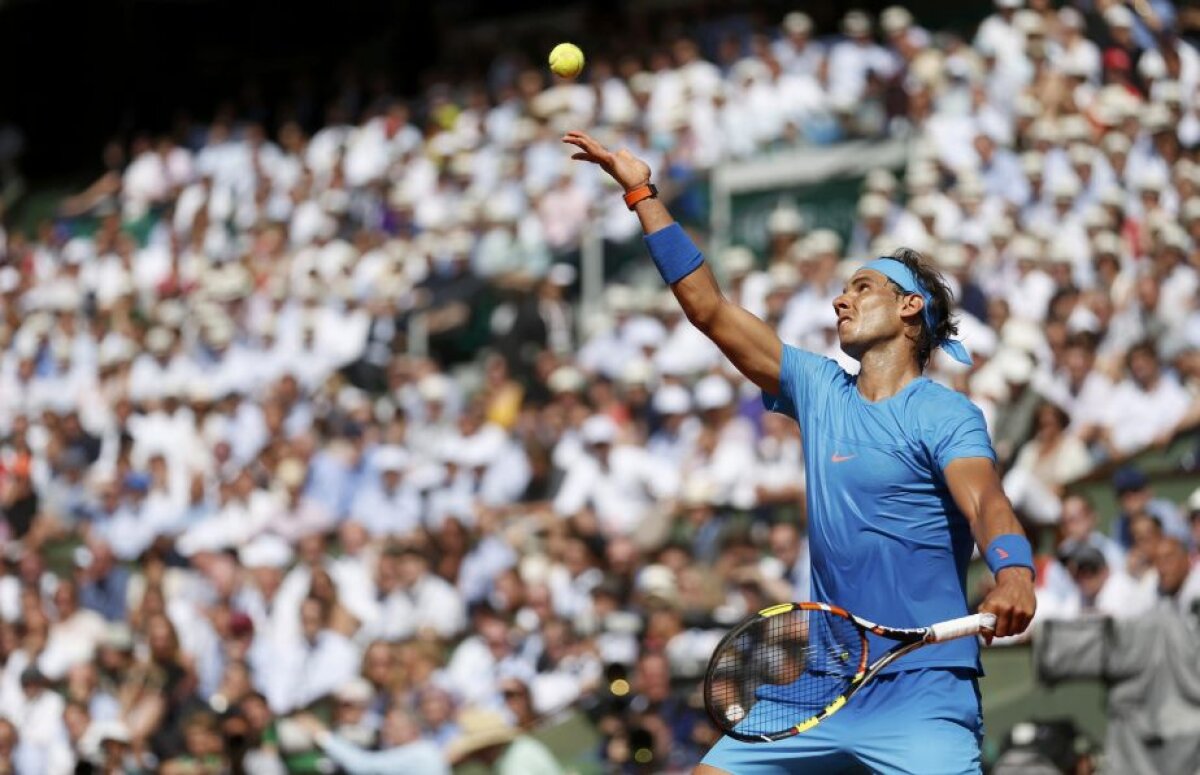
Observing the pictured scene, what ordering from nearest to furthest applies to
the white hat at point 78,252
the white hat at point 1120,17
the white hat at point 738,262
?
the white hat at point 1120,17 < the white hat at point 738,262 < the white hat at point 78,252

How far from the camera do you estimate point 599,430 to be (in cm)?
1455

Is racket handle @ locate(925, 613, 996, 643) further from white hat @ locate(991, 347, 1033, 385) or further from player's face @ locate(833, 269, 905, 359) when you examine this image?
white hat @ locate(991, 347, 1033, 385)

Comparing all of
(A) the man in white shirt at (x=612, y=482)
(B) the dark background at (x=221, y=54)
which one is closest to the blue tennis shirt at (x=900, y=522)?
(A) the man in white shirt at (x=612, y=482)

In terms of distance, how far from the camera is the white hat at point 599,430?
14.5 meters

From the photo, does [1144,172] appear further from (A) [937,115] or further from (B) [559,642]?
(B) [559,642]

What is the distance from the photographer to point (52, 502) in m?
18.0

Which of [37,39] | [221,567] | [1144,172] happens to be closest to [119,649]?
[221,567]

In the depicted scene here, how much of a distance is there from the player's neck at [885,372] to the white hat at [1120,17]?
1011cm

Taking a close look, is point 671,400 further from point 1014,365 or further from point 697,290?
point 697,290

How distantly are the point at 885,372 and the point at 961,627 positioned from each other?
1.00 meters

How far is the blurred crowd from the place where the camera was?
12.0 m

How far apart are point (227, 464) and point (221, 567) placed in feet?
7.00

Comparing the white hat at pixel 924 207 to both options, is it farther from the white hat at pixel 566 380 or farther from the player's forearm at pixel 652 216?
the player's forearm at pixel 652 216

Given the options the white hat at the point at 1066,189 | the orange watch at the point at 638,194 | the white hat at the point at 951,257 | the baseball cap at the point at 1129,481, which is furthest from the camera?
the white hat at the point at 1066,189
